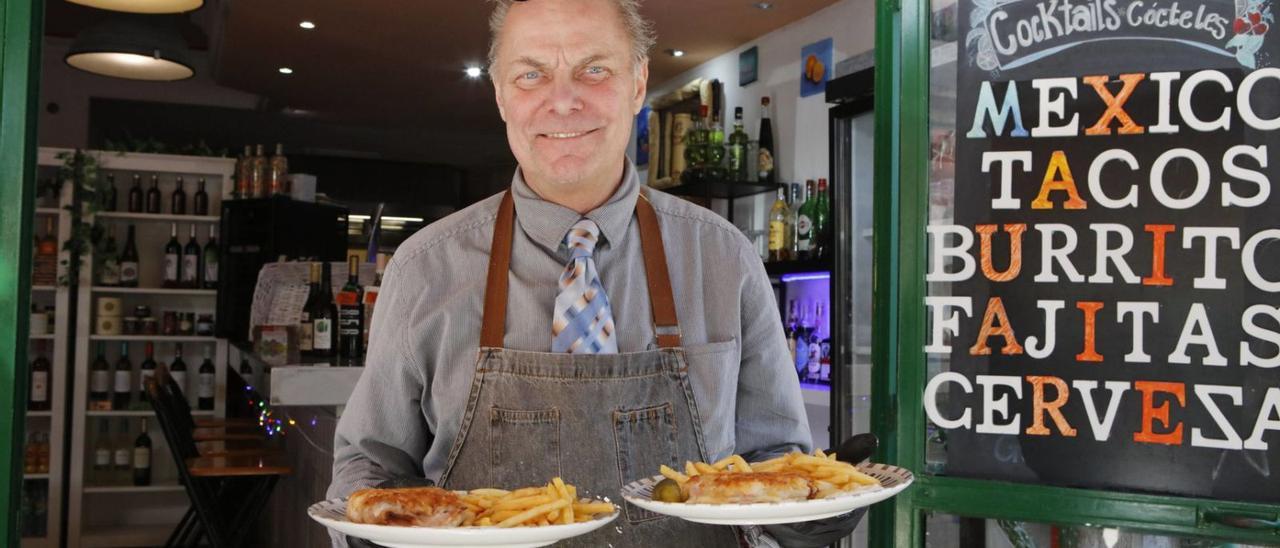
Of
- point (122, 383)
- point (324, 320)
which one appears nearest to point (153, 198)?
point (122, 383)

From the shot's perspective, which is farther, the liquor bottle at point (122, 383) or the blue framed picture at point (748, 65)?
the liquor bottle at point (122, 383)

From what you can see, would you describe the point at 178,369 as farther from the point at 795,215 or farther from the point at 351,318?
the point at 795,215

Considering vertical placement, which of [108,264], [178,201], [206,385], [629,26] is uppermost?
[178,201]

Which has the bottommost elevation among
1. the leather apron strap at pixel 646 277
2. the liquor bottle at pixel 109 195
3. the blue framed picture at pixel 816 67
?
the leather apron strap at pixel 646 277

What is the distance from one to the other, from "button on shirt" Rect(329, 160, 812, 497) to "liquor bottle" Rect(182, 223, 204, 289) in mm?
6394

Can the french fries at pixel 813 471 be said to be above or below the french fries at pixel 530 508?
above

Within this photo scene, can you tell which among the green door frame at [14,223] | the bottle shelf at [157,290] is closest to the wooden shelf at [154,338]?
→ the bottle shelf at [157,290]

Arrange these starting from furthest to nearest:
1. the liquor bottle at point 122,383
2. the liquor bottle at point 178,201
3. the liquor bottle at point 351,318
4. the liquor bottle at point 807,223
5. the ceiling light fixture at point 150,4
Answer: the liquor bottle at point 178,201 → the liquor bottle at point 122,383 → the liquor bottle at point 807,223 → the ceiling light fixture at point 150,4 → the liquor bottle at point 351,318

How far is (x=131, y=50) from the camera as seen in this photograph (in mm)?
6277

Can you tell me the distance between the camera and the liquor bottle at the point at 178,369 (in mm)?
7695

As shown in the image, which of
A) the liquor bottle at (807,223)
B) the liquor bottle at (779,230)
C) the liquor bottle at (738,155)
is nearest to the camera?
the liquor bottle at (807,223)

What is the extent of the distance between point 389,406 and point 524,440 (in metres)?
0.23

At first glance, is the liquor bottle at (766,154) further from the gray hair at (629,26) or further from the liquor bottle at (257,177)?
the gray hair at (629,26)

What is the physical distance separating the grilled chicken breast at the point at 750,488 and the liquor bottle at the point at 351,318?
3136 millimetres
